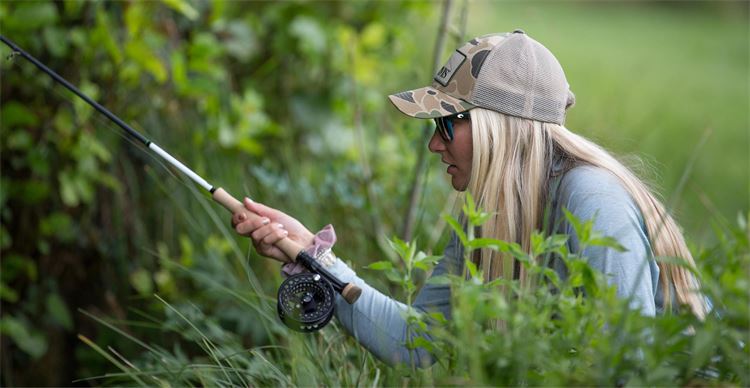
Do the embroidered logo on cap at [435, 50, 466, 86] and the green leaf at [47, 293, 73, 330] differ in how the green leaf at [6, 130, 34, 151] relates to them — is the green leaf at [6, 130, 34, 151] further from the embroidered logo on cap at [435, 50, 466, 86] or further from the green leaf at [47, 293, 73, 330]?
the embroidered logo on cap at [435, 50, 466, 86]

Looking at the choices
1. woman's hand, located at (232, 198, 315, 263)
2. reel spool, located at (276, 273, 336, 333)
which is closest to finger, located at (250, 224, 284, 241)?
woman's hand, located at (232, 198, 315, 263)

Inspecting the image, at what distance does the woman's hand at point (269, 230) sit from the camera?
2371 mm

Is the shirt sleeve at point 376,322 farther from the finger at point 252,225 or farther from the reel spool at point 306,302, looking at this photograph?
the finger at point 252,225

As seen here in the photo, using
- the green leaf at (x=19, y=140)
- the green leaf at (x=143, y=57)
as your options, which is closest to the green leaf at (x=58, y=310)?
the green leaf at (x=19, y=140)

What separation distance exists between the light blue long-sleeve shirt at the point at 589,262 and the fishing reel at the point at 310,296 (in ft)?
0.19

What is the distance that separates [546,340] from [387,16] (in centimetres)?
319

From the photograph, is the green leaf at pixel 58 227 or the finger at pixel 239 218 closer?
the finger at pixel 239 218

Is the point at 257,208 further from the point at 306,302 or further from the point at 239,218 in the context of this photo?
the point at 306,302

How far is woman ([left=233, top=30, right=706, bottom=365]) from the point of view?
2352 mm

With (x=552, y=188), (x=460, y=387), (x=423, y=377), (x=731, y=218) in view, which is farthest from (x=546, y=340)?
(x=731, y=218)

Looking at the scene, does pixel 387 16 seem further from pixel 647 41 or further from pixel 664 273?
pixel 647 41

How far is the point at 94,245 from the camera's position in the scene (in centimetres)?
407

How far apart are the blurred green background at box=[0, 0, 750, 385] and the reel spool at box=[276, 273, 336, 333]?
1.69ft

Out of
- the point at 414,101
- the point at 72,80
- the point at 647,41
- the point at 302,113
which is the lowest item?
the point at 647,41
